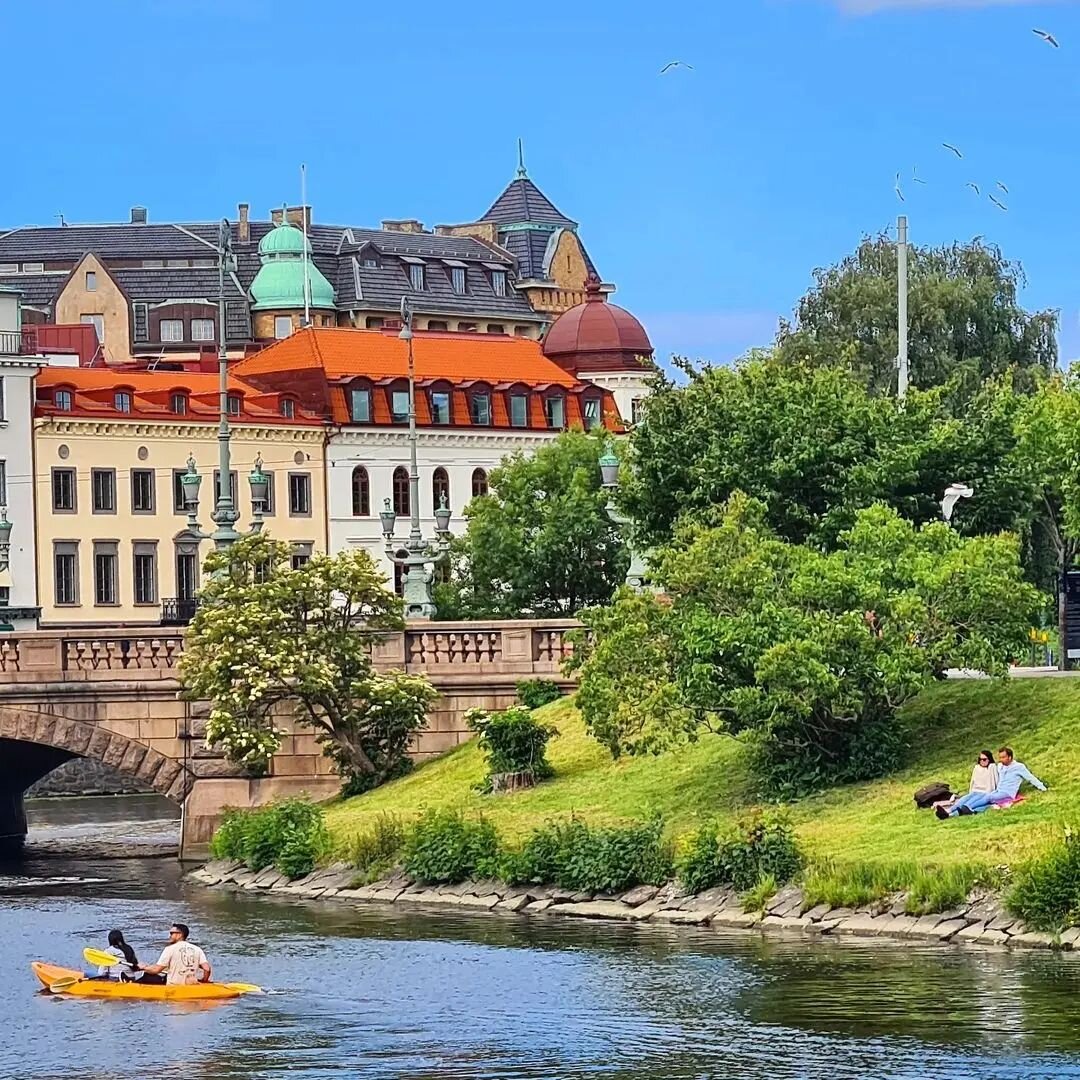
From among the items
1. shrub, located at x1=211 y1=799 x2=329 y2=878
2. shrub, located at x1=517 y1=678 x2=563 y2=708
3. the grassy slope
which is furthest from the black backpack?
shrub, located at x1=517 y1=678 x2=563 y2=708

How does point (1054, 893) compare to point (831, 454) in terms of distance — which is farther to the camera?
point (831, 454)

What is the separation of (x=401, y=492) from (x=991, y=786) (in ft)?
259

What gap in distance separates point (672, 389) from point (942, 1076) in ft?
120

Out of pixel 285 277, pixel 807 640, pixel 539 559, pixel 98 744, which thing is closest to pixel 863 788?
pixel 807 640

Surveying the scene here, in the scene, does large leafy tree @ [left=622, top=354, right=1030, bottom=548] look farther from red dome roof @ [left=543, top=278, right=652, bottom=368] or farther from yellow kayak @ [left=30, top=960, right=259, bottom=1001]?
red dome roof @ [left=543, top=278, right=652, bottom=368]

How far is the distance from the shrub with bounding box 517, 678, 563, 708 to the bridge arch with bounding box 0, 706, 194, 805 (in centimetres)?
753

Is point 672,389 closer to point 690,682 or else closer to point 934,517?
point 934,517

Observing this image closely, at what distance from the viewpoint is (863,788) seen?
188ft

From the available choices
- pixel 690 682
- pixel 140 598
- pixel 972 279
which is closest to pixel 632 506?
pixel 690 682

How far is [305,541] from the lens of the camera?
127 metres

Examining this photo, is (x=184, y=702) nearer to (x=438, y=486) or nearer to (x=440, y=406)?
(x=438, y=486)

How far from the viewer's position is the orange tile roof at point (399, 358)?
436 feet

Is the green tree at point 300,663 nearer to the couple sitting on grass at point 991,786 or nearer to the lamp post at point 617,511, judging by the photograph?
the lamp post at point 617,511

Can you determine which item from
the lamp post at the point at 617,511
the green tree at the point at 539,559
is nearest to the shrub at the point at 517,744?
the lamp post at the point at 617,511
